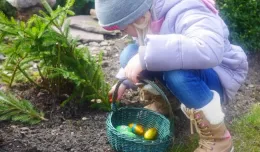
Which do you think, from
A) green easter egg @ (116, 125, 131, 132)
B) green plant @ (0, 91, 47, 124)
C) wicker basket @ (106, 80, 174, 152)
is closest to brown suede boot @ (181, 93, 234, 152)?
wicker basket @ (106, 80, 174, 152)

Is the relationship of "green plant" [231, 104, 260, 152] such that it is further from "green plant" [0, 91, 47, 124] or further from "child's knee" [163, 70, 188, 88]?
"green plant" [0, 91, 47, 124]

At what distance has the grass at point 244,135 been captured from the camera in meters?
2.85

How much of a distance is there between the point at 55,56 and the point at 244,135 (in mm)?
1238

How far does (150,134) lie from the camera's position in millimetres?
2740

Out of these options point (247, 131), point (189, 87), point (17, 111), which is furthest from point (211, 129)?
point (17, 111)

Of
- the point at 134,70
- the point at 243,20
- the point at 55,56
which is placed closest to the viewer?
the point at 134,70

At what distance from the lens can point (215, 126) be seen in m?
2.57

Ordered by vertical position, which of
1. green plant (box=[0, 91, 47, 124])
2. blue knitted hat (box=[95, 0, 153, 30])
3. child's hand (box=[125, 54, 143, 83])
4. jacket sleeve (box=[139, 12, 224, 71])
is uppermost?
blue knitted hat (box=[95, 0, 153, 30])

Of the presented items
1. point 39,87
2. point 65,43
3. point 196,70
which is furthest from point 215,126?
point 39,87

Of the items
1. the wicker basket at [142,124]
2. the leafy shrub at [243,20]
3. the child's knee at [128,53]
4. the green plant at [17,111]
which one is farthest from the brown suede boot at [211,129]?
the leafy shrub at [243,20]

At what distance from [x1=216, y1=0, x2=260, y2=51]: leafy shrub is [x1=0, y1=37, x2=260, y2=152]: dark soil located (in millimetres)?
650

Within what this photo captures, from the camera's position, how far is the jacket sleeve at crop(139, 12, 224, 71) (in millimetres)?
2387

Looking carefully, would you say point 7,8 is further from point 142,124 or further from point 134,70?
point 134,70

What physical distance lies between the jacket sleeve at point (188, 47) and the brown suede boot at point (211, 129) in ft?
0.84
